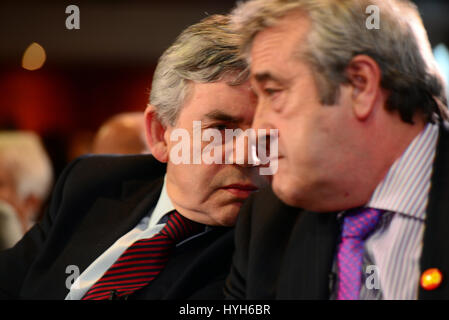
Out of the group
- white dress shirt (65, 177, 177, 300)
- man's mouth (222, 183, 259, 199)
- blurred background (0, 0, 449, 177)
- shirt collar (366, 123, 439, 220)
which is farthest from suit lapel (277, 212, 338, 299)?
blurred background (0, 0, 449, 177)

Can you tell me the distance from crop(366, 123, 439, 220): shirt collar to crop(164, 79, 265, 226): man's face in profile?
524mm

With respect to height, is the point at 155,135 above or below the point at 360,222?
above

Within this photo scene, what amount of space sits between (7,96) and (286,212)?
647 cm

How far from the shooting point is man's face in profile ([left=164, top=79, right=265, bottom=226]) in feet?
5.91

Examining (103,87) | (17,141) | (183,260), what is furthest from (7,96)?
(183,260)

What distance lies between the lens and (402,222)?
4.36 ft

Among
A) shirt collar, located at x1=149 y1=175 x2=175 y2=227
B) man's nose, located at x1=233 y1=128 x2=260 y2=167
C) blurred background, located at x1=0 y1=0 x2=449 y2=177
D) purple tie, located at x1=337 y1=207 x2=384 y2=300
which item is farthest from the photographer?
blurred background, located at x1=0 y1=0 x2=449 y2=177

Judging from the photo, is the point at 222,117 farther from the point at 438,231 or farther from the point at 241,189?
the point at 438,231

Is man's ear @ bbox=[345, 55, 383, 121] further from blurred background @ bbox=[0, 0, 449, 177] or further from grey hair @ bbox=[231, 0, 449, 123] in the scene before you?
blurred background @ bbox=[0, 0, 449, 177]

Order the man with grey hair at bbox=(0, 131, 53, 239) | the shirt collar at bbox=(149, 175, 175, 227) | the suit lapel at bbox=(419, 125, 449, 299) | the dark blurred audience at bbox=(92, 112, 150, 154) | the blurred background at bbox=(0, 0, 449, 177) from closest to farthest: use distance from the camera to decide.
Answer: the suit lapel at bbox=(419, 125, 449, 299) < the shirt collar at bbox=(149, 175, 175, 227) < the man with grey hair at bbox=(0, 131, 53, 239) < the dark blurred audience at bbox=(92, 112, 150, 154) < the blurred background at bbox=(0, 0, 449, 177)

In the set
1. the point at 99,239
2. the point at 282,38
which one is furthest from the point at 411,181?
the point at 99,239

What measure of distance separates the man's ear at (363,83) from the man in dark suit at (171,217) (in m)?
0.53

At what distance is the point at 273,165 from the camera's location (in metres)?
1.43

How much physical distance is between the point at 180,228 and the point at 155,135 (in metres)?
0.36
